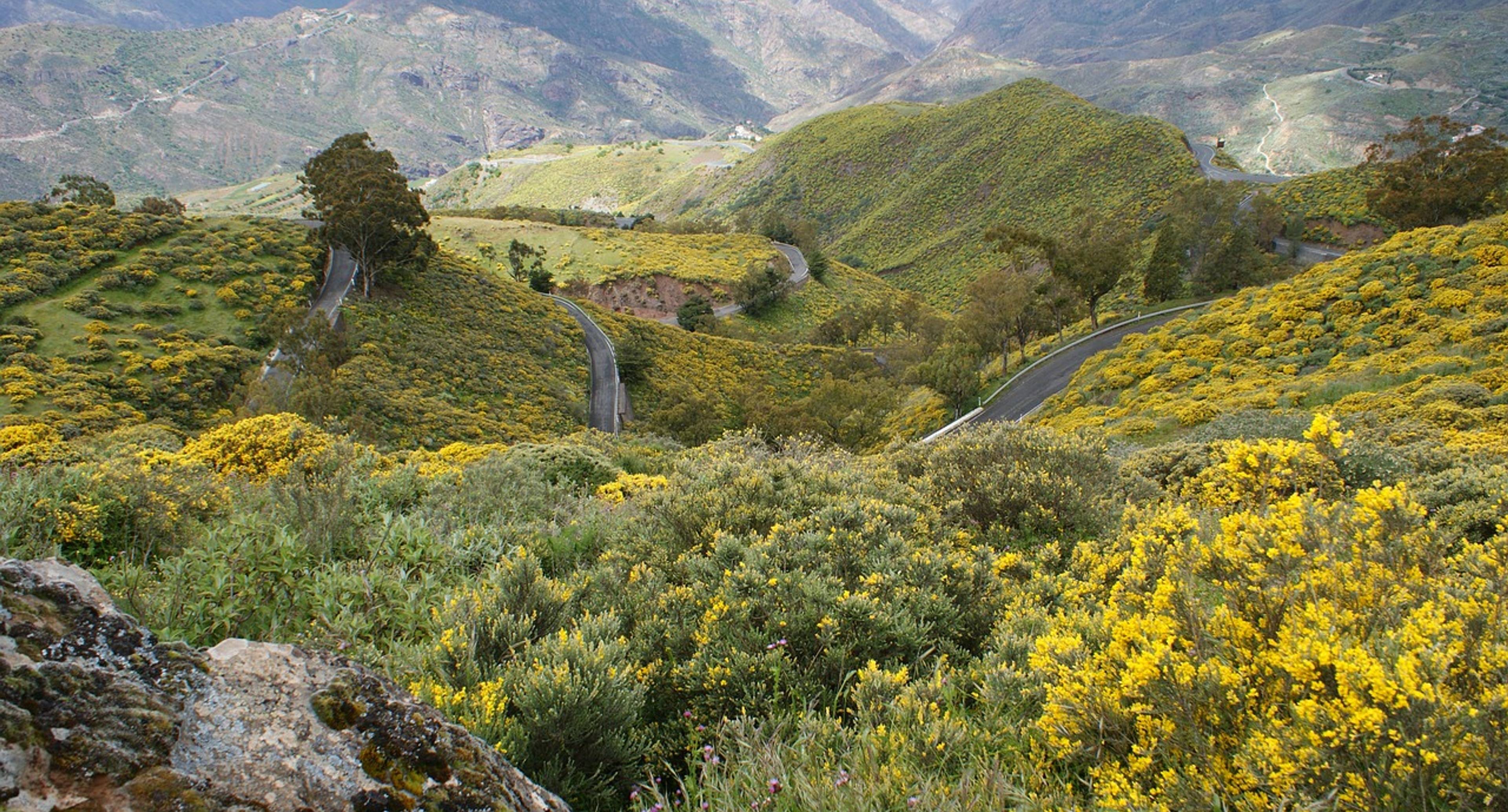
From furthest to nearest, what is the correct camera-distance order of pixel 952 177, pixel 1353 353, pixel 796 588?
1. pixel 952 177
2. pixel 1353 353
3. pixel 796 588

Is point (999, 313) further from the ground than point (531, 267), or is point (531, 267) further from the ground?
point (531, 267)

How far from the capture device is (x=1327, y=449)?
4.90m

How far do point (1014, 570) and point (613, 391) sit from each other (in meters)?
33.3

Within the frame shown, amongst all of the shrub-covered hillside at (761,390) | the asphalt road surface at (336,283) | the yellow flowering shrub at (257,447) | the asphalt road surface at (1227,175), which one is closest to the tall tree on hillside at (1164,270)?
the shrub-covered hillside at (761,390)

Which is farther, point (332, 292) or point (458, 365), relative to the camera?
point (332, 292)

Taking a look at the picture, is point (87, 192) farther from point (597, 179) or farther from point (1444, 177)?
point (597, 179)

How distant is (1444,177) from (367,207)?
181 feet

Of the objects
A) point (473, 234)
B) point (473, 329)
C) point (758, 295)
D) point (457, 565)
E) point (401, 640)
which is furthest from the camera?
point (473, 234)

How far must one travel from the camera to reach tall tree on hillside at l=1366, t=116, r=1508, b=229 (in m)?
30.8

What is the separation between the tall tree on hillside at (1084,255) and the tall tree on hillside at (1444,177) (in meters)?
14.1

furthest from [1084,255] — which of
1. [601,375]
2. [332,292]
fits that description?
[332,292]

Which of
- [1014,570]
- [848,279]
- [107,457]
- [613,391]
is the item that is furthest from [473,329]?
[848,279]

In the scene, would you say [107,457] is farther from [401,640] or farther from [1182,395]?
[1182,395]

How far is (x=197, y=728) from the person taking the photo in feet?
6.61
